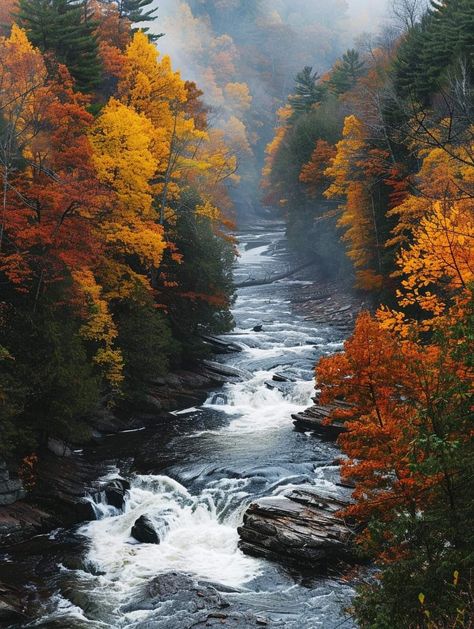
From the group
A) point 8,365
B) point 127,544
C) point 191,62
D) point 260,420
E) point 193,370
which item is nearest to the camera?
point 127,544

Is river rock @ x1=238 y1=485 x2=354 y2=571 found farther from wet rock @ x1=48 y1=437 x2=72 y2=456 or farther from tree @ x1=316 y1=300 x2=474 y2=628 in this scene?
wet rock @ x1=48 y1=437 x2=72 y2=456

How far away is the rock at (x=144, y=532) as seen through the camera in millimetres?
19297

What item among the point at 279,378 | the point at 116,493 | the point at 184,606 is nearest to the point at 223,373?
the point at 279,378

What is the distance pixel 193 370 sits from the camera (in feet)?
116

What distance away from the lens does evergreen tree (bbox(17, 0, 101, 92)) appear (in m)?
36.0

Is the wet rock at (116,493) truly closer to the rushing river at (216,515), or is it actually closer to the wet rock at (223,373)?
the rushing river at (216,515)

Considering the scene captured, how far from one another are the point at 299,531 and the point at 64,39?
3023 centimetres

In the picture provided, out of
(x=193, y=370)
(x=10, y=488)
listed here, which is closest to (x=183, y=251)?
(x=193, y=370)

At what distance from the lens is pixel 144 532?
19391mm

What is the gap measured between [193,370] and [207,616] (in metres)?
20.6

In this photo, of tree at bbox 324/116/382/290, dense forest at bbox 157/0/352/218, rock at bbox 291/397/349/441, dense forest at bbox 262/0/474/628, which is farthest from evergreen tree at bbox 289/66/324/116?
rock at bbox 291/397/349/441

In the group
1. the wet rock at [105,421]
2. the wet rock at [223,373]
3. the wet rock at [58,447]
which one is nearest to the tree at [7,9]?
the wet rock at [223,373]

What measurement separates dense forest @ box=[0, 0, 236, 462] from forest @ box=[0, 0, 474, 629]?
0.10 m

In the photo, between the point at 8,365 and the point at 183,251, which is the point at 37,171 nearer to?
the point at 8,365
